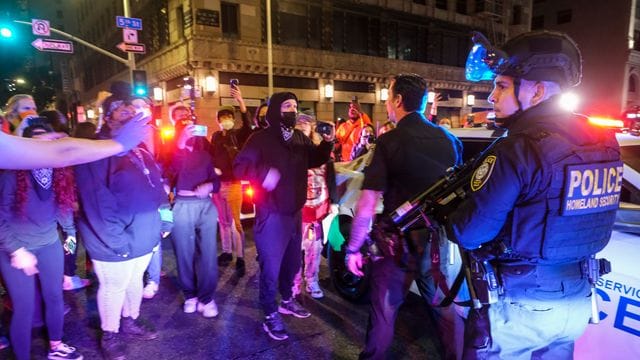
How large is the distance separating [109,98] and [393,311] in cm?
259

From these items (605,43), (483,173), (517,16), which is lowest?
(483,173)

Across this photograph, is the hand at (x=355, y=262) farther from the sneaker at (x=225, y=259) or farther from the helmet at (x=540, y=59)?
the sneaker at (x=225, y=259)

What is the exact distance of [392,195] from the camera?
2498mm

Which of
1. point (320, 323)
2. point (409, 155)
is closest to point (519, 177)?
point (409, 155)

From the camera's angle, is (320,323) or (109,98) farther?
(320,323)

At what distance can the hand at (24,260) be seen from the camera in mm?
2521

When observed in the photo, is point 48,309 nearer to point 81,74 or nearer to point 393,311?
point 393,311

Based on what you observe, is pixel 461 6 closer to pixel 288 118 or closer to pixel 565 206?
pixel 288 118

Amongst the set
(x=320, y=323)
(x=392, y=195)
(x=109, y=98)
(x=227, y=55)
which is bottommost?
(x=320, y=323)

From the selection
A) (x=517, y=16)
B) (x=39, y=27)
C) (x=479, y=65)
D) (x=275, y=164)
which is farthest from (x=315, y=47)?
(x=479, y=65)

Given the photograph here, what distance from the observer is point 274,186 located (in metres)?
3.25

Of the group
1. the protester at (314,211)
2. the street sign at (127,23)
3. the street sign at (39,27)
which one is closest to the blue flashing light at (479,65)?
the protester at (314,211)

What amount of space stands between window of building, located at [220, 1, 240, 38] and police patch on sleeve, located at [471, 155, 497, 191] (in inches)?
728

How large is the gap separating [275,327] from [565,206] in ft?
8.22
